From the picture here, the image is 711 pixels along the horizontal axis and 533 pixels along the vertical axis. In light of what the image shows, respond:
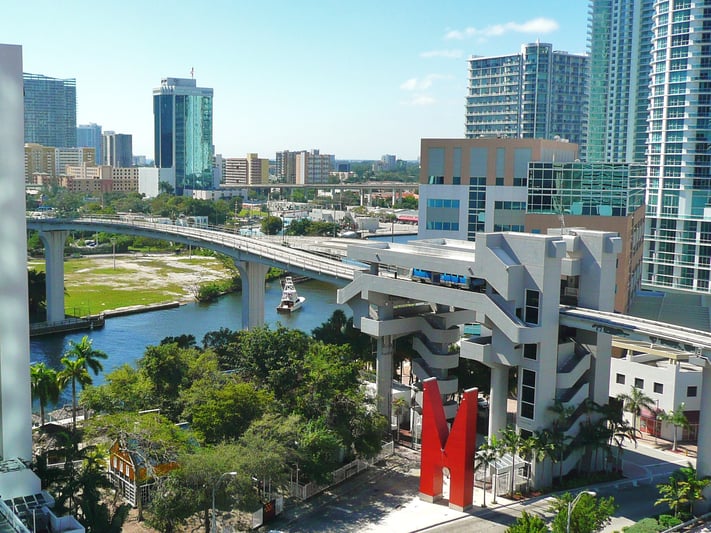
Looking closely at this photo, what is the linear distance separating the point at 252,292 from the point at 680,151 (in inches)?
1440

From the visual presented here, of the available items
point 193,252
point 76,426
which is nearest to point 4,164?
point 76,426

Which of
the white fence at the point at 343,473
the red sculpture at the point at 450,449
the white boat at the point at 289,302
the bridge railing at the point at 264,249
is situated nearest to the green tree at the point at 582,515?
the red sculpture at the point at 450,449

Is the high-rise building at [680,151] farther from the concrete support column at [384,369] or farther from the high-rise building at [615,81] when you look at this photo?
the high-rise building at [615,81]

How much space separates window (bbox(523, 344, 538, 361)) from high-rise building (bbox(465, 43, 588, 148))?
98.6 meters

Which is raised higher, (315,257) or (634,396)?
(315,257)

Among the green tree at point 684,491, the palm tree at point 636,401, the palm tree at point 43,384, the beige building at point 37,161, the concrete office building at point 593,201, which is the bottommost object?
the green tree at point 684,491

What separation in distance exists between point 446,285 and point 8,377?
17975 millimetres

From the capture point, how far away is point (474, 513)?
28406 mm

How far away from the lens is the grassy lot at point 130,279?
7906 cm

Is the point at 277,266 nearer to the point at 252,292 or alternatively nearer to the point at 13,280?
the point at 252,292

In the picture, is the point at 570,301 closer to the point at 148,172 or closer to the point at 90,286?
the point at 90,286

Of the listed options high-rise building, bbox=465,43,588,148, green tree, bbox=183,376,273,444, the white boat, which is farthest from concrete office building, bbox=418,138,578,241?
high-rise building, bbox=465,43,588,148

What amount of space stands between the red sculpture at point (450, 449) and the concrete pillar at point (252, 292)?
91.4ft

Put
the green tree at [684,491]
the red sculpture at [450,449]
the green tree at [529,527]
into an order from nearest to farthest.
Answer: the green tree at [529,527] → the green tree at [684,491] → the red sculpture at [450,449]
